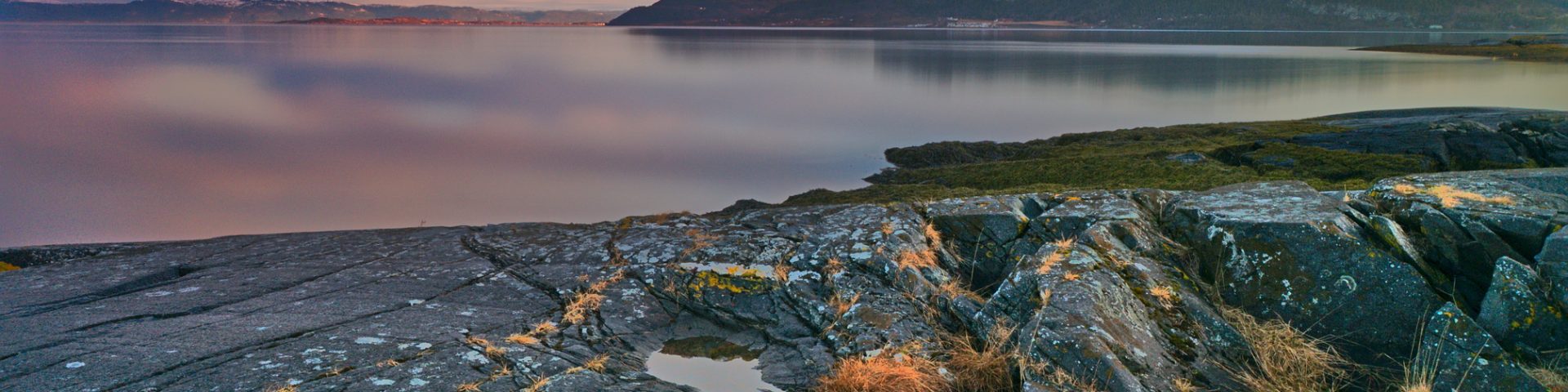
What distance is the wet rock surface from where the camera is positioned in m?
6.48

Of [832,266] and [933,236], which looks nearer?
[832,266]

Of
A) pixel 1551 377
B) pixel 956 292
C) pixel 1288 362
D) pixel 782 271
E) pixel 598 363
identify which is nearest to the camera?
pixel 1551 377

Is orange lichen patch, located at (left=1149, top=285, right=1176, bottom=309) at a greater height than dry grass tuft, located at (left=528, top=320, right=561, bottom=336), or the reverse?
orange lichen patch, located at (left=1149, top=285, right=1176, bottom=309)

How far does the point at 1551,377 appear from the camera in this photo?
19.1 ft

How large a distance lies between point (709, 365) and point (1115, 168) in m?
16.3

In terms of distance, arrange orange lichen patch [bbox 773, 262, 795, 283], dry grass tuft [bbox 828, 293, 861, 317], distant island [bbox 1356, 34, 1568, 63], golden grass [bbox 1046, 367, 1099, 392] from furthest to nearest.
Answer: distant island [bbox 1356, 34, 1568, 63] < orange lichen patch [bbox 773, 262, 795, 283] < dry grass tuft [bbox 828, 293, 861, 317] < golden grass [bbox 1046, 367, 1099, 392]

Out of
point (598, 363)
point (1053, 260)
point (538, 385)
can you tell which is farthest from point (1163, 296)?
point (538, 385)

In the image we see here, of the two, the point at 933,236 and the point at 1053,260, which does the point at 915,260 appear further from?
the point at 1053,260

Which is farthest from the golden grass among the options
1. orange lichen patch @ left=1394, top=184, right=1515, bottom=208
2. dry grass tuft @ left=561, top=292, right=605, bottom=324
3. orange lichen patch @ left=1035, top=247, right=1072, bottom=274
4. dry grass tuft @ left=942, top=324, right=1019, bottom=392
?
dry grass tuft @ left=561, top=292, right=605, bottom=324

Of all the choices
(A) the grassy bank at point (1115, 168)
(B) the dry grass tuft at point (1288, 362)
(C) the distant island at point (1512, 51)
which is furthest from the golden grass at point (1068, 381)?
(C) the distant island at point (1512, 51)

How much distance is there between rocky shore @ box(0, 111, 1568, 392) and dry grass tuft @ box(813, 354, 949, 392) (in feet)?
0.53

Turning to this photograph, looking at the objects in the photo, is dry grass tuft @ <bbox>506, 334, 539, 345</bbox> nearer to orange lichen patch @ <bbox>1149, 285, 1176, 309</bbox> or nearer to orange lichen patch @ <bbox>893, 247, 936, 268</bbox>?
orange lichen patch @ <bbox>893, 247, 936, 268</bbox>

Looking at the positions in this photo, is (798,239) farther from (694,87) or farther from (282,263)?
(694,87)

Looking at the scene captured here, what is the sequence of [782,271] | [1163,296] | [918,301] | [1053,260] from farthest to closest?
[782,271] → [918,301] → [1053,260] → [1163,296]
